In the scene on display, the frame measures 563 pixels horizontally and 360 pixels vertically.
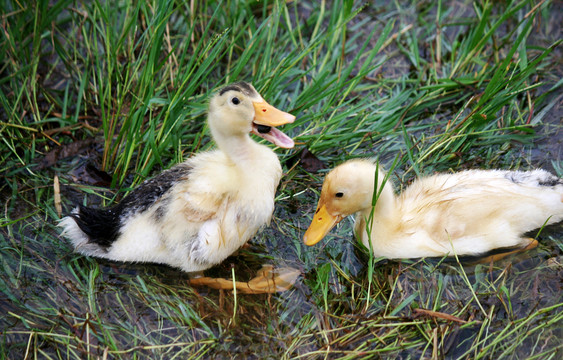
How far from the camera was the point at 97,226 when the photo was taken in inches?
146

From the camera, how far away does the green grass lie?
334cm

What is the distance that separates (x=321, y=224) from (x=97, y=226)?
1.27 meters

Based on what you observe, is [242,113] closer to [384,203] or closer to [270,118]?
[270,118]

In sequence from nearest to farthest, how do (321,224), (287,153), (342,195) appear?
(342,195), (321,224), (287,153)

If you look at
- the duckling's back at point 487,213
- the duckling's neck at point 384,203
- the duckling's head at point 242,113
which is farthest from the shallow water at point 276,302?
the duckling's head at point 242,113

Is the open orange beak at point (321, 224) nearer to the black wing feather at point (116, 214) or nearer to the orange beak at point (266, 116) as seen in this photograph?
the orange beak at point (266, 116)

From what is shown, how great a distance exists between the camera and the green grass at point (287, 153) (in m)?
3.34

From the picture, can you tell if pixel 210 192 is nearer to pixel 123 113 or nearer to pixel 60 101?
pixel 123 113

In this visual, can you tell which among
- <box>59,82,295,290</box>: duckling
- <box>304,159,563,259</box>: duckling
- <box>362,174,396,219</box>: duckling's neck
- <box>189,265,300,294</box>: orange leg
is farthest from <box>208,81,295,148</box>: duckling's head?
<box>189,265,300,294</box>: orange leg

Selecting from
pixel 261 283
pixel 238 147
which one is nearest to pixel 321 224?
pixel 261 283

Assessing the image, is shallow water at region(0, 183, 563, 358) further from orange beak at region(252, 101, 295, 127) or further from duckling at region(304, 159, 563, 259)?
orange beak at region(252, 101, 295, 127)

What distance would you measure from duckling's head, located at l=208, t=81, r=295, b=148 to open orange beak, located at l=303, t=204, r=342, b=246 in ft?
1.44

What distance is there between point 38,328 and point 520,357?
7.88 ft

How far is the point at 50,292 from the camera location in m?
3.60
